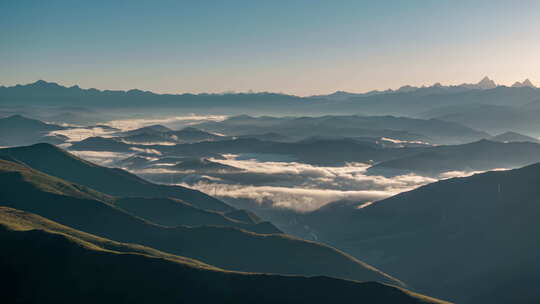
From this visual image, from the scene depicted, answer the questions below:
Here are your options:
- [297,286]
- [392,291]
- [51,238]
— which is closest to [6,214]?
[51,238]

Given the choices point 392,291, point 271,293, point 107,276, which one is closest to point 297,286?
point 271,293

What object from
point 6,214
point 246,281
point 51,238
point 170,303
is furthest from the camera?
point 6,214

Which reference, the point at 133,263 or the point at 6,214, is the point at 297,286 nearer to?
the point at 133,263

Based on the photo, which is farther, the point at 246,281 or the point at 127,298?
the point at 246,281

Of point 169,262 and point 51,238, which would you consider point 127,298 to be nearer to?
point 169,262

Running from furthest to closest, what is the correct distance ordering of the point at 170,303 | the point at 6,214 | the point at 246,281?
the point at 6,214 < the point at 246,281 < the point at 170,303

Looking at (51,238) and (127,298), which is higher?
(51,238)
